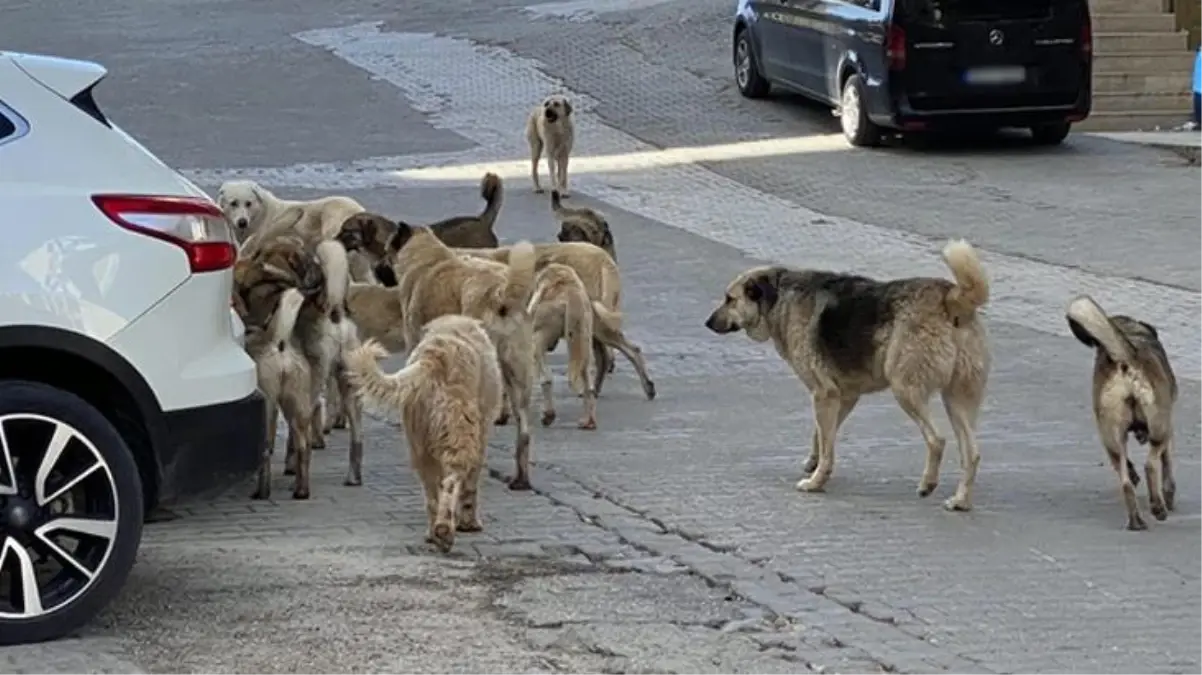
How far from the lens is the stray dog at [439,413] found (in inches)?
308

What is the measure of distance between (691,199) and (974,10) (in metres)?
3.77

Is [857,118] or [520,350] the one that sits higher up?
[520,350]

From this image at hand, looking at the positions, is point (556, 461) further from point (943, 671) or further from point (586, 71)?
point (586, 71)

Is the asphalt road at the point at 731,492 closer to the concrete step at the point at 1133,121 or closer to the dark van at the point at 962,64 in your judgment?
the dark van at the point at 962,64

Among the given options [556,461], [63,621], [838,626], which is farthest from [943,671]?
[556,461]

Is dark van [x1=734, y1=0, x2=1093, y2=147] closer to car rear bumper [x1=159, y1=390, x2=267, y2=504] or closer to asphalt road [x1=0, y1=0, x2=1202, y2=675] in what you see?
asphalt road [x1=0, y1=0, x2=1202, y2=675]

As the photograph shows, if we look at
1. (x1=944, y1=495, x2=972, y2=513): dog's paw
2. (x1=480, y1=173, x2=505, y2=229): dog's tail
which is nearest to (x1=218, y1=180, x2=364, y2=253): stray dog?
(x1=480, y1=173, x2=505, y2=229): dog's tail

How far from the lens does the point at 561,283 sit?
10203mm

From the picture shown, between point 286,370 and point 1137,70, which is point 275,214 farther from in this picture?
point 1137,70

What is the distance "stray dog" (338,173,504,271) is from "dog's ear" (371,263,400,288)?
2 centimetres

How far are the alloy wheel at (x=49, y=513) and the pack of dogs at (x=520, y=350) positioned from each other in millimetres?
1482

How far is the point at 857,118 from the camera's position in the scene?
834 inches

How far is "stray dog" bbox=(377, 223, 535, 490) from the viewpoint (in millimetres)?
9219

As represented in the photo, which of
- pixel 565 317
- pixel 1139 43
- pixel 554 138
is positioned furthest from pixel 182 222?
pixel 1139 43
